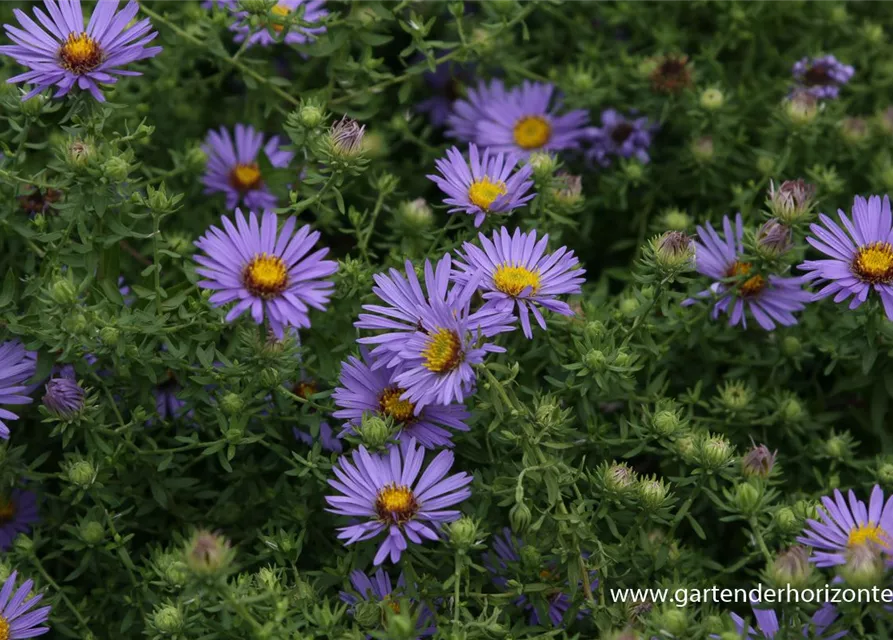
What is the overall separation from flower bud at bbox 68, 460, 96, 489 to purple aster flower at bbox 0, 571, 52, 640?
215 millimetres

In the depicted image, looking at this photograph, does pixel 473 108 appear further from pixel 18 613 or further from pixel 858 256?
pixel 18 613

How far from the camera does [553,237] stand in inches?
103

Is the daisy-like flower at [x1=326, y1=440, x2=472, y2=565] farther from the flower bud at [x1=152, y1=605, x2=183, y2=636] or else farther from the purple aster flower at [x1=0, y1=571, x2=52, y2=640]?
the purple aster flower at [x1=0, y1=571, x2=52, y2=640]

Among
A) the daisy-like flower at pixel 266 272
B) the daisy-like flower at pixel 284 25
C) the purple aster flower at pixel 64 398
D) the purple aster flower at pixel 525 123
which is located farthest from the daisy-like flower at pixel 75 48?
the purple aster flower at pixel 525 123

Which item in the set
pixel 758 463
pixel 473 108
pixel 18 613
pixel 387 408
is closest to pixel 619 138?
pixel 473 108

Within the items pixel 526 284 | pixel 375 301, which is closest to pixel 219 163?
pixel 375 301

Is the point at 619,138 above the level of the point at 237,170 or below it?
above

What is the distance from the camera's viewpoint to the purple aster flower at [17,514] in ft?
8.19

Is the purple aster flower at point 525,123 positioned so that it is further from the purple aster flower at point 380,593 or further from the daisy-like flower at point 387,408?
the purple aster flower at point 380,593

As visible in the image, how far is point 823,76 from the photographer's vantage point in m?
3.11

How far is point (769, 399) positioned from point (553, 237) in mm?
678

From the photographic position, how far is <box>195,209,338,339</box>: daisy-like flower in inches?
78.9

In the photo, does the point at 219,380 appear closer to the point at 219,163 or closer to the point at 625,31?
the point at 219,163

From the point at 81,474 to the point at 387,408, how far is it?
25.8 inches
